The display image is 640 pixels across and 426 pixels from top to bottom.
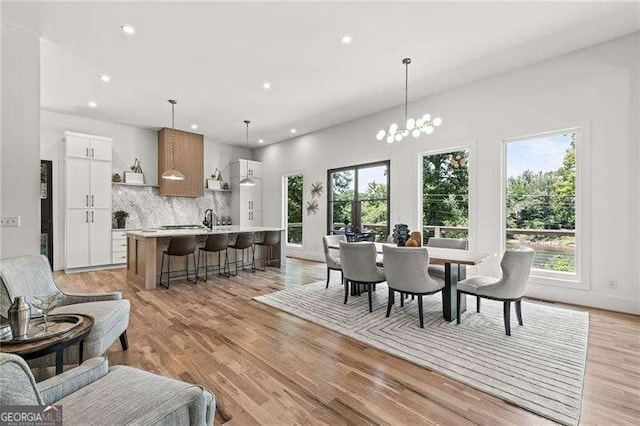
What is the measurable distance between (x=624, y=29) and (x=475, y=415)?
4.64m

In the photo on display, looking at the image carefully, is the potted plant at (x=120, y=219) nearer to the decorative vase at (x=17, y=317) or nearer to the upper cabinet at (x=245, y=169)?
the upper cabinet at (x=245, y=169)

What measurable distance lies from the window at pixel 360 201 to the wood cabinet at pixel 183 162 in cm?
355

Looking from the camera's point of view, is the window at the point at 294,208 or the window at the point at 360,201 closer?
the window at the point at 360,201

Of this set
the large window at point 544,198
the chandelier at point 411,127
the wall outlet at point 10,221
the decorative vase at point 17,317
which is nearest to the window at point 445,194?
the large window at point 544,198

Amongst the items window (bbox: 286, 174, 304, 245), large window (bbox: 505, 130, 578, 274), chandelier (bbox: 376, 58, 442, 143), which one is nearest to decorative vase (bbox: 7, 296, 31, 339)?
chandelier (bbox: 376, 58, 442, 143)

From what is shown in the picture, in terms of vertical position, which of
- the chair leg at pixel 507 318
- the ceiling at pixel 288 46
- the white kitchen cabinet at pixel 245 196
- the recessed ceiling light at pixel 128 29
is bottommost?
the chair leg at pixel 507 318

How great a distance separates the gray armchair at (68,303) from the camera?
6.65 ft

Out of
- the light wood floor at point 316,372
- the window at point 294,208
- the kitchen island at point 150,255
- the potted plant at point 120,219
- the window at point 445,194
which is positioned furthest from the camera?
the window at point 294,208

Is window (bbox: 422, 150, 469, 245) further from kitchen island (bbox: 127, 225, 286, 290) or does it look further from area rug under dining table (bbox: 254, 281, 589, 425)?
kitchen island (bbox: 127, 225, 286, 290)

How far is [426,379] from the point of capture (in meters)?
2.16

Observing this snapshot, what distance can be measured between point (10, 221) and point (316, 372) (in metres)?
3.66

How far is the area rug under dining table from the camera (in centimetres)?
202

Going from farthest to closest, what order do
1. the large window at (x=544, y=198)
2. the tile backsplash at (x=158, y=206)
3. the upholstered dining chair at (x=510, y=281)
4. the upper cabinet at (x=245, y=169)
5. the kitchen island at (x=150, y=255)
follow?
the upper cabinet at (x=245, y=169)
the tile backsplash at (x=158, y=206)
the kitchen island at (x=150, y=255)
the large window at (x=544, y=198)
the upholstered dining chair at (x=510, y=281)

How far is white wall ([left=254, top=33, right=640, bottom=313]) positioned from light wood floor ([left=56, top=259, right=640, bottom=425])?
0.57m
